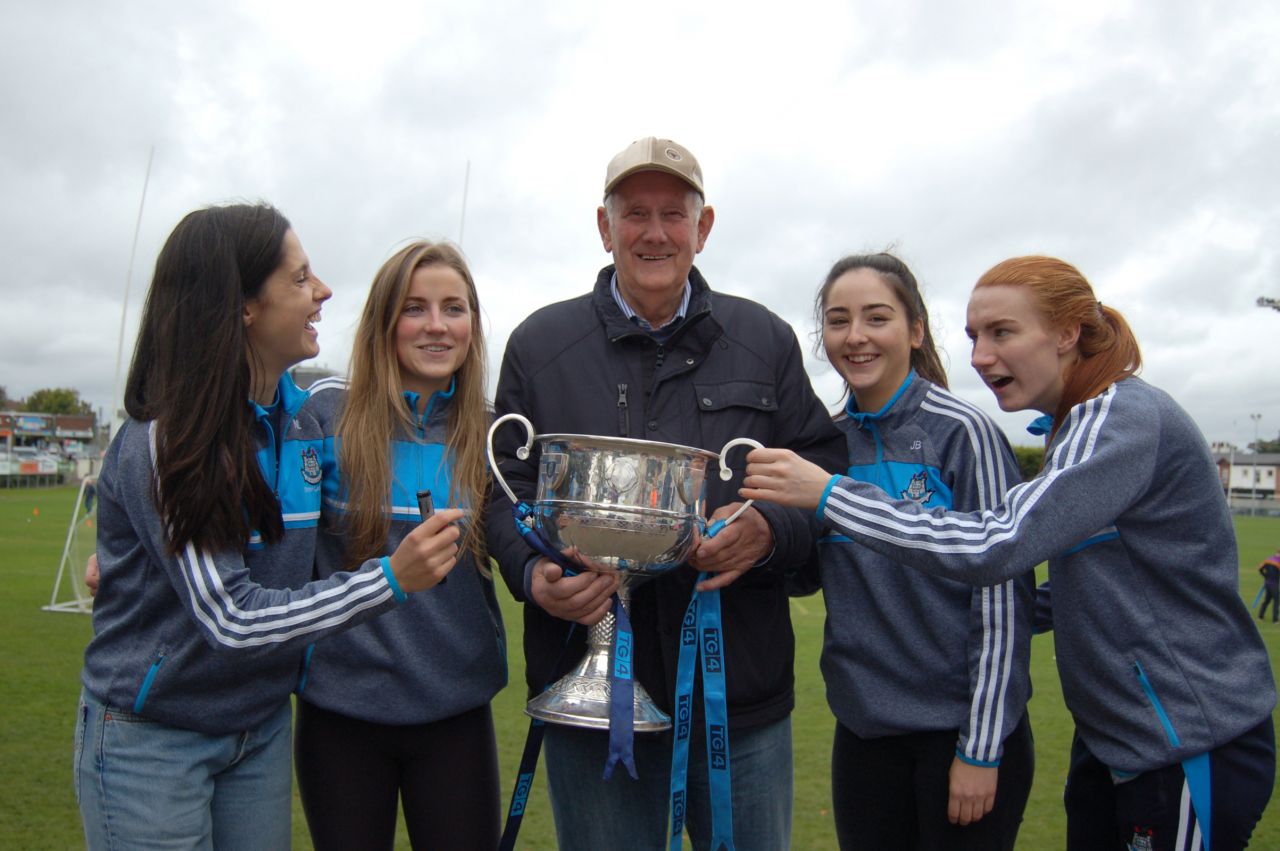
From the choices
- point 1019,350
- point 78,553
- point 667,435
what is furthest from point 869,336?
point 78,553

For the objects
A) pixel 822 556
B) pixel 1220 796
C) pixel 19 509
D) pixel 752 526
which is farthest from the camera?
pixel 19 509

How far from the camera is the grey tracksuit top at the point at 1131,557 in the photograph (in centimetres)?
208

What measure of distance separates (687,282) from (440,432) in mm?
814

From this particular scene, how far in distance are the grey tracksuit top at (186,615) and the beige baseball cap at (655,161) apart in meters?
1.18

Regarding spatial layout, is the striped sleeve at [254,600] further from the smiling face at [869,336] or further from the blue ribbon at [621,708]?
the smiling face at [869,336]

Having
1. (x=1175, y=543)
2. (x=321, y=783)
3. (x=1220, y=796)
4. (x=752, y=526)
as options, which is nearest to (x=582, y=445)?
(x=752, y=526)

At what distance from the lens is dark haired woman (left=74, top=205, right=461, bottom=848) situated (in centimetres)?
205

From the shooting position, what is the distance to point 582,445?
2.14 metres

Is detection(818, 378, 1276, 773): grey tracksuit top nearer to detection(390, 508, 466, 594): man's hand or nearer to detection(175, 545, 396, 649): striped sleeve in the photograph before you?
detection(390, 508, 466, 594): man's hand

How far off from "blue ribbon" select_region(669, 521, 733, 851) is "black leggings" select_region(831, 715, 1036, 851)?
1.28ft

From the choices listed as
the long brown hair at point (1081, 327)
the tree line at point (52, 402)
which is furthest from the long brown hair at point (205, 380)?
the tree line at point (52, 402)

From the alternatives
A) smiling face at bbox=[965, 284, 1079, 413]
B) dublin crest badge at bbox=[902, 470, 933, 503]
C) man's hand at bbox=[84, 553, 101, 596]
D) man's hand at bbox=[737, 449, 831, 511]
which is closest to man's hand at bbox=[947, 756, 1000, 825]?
dublin crest badge at bbox=[902, 470, 933, 503]

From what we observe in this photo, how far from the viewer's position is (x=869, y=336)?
104 inches

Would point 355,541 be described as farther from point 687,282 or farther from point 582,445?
point 687,282
